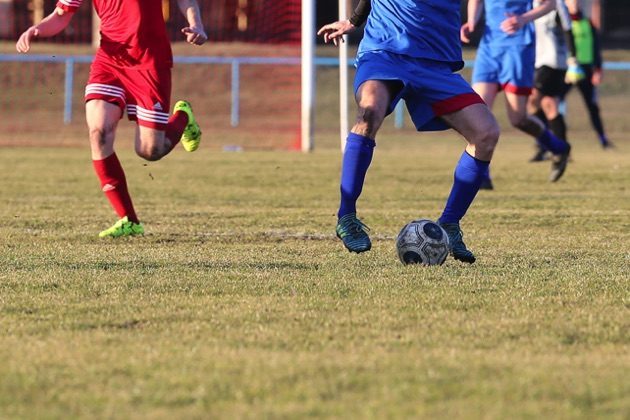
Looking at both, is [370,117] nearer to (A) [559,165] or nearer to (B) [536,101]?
(A) [559,165]

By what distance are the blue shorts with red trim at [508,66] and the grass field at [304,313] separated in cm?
106

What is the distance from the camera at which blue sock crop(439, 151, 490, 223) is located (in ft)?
23.5

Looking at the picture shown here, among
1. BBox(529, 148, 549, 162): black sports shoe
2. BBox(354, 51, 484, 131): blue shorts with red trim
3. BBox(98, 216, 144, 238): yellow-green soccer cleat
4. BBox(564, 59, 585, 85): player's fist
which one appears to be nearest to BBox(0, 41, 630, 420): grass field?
BBox(98, 216, 144, 238): yellow-green soccer cleat

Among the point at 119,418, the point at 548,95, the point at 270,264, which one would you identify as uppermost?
the point at 119,418

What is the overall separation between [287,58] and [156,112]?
73.8ft

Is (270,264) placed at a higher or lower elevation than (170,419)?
lower

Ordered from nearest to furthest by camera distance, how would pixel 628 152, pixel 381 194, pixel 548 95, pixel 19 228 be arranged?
1. pixel 19 228
2. pixel 381 194
3. pixel 548 95
4. pixel 628 152

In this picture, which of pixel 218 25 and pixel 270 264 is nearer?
pixel 270 264

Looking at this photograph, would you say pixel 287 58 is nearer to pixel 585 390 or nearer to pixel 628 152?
pixel 628 152

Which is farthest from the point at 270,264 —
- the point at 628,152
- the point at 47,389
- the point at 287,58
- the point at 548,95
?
the point at 287,58

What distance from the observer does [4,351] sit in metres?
4.46

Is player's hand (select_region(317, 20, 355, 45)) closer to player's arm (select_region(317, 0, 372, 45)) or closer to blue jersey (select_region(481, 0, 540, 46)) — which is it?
player's arm (select_region(317, 0, 372, 45))

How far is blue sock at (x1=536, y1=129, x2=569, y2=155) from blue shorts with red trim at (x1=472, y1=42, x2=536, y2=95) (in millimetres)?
575

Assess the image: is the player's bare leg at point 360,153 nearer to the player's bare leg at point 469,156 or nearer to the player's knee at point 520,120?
the player's bare leg at point 469,156
